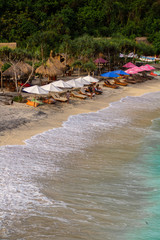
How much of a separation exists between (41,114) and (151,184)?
11688mm

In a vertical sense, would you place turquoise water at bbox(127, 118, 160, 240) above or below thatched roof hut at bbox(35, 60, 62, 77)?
below

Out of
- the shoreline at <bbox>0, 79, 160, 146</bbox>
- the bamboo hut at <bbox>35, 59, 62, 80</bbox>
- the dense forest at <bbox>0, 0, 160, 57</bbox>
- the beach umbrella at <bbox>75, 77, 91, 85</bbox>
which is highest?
the dense forest at <bbox>0, 0, 160, 57</bbox>

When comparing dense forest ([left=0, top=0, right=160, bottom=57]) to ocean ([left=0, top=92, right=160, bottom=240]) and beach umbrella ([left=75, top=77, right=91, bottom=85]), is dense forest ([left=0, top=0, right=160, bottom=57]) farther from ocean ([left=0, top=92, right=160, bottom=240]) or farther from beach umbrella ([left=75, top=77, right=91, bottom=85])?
ocean ([left=0, top=92, right=160, bottom=240])

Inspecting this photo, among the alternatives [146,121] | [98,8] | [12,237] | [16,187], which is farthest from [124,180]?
[98,8]

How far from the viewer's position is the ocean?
9.76 m

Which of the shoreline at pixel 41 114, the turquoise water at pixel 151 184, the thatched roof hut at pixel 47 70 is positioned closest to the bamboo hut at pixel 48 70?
the thatched roof hut at pixel 47 70

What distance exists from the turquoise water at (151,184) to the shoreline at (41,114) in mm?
6373

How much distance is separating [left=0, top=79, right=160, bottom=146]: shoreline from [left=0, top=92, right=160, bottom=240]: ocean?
94 cm

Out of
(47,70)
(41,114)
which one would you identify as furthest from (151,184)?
(47,70)

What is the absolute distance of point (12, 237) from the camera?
9.08 meters

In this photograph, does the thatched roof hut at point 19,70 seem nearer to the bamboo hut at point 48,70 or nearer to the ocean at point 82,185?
the bamboo hut at point 48,70

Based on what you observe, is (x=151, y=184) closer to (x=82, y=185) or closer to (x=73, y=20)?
(x=82, y=185)

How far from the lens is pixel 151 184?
13.1 meters

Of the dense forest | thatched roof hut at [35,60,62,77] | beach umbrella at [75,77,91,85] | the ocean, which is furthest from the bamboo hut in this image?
the dense forest
